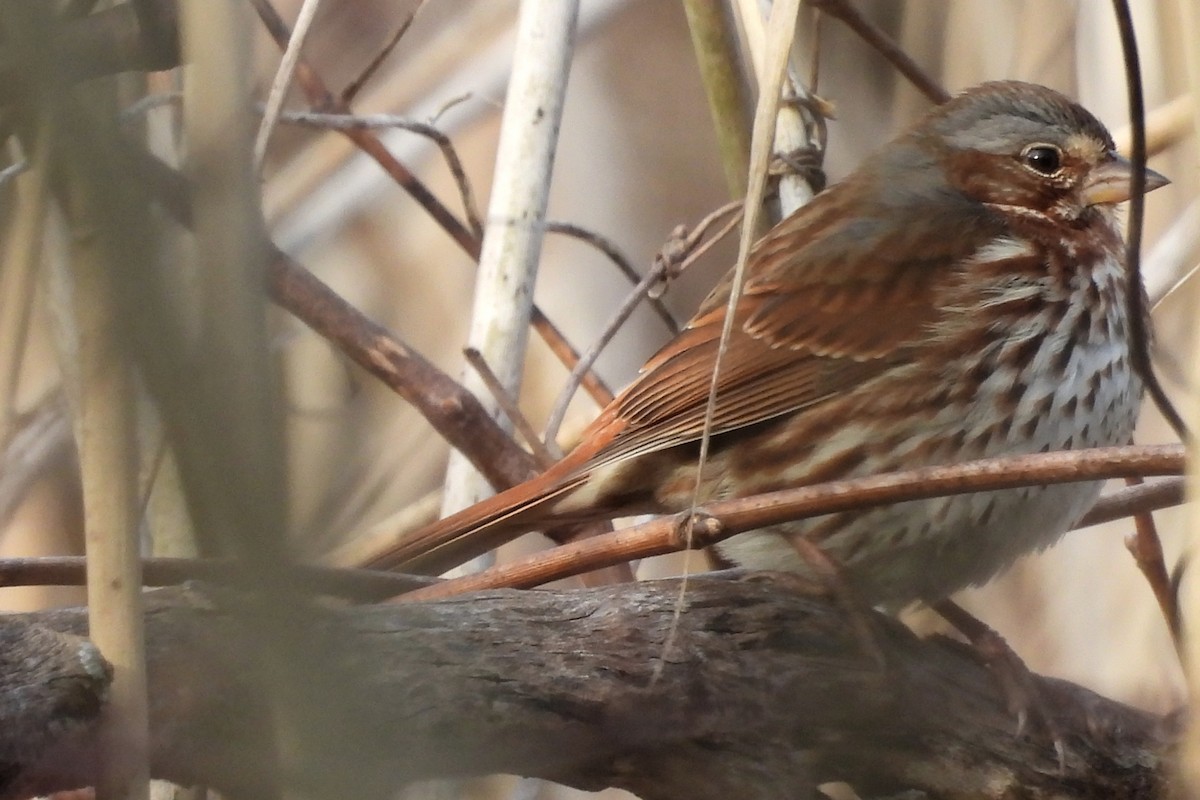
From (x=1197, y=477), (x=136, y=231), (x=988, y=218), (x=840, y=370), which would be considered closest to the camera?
(x=136, y=231)

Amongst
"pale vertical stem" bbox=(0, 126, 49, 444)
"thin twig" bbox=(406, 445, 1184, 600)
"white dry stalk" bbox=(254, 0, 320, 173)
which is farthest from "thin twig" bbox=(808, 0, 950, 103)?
"pale vertical stem" bbox=(0, 126, 49, 444)

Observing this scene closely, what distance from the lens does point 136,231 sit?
15.6 inches

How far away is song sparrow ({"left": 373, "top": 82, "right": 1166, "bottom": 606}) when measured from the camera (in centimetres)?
161

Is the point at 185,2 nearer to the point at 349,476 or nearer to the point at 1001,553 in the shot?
the point at 349,476

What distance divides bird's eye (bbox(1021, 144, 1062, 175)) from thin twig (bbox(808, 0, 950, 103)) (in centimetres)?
16

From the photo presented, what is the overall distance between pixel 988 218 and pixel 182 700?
1.29 m

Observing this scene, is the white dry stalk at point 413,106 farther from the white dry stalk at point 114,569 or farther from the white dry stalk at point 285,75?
the white dry stalk at point 114,569

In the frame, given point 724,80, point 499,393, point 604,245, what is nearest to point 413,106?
point 604,245

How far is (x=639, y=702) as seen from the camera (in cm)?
120

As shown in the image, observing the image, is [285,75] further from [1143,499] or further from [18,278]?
[1143,499]

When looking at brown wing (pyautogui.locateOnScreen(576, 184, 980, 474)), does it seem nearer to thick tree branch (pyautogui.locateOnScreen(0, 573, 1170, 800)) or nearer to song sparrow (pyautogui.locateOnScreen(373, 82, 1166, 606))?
song sparrow (pyautogui.locateOnScreen(373, 82, 1166, 606))

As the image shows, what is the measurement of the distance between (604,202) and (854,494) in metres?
1.75

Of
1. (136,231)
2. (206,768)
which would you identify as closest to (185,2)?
(136,231)

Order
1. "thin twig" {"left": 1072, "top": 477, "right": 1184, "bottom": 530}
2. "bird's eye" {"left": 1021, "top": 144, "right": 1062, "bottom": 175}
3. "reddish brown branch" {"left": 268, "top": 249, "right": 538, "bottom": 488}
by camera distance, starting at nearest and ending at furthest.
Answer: "thin twig" {"left": 1072, "top": 477, "right": 1184, "bottom": 530}, "reddish brown branch" {"left": 268, "top": 249, "right": 538, "bottom": 488}, "bird's eye" {"left": 1021, "top": 144, "right": 1062, "bottom": 175}
